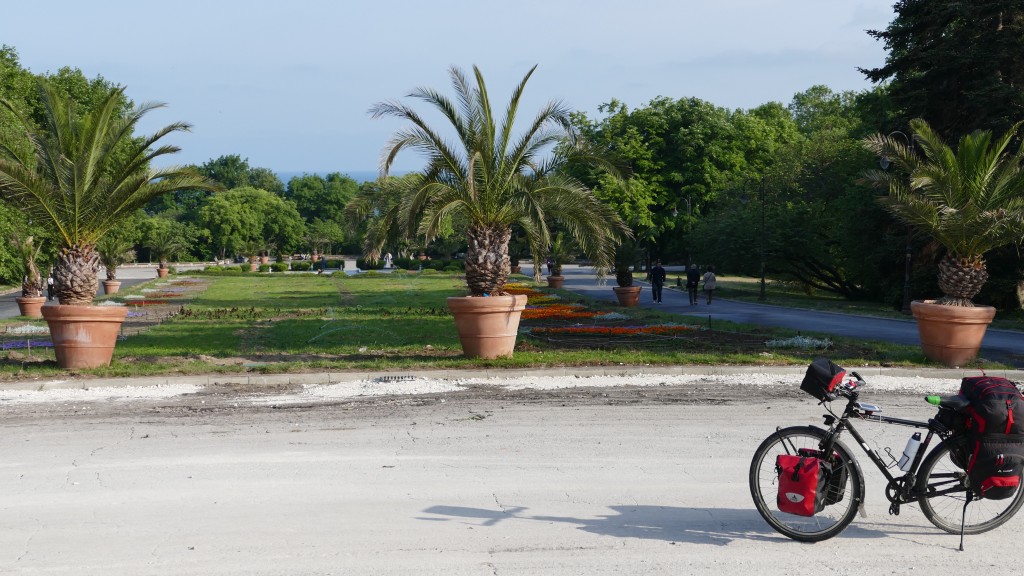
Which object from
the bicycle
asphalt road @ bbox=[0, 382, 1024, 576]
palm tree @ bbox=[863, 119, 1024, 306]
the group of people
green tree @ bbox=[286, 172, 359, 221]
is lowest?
asphalt road @ bbox=[0, 382, 1024, 576]

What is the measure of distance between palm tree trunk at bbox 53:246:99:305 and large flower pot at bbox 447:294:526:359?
573cm

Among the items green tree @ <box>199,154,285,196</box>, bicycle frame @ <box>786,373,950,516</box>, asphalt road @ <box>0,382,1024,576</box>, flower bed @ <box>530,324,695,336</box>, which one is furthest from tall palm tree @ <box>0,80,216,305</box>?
green tree @ <box>199,154,285,196</box>

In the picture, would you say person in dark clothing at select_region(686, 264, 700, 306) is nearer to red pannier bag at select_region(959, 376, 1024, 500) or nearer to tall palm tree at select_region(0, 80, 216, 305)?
tall palm tree at select_region(0, 80, 216, 305)

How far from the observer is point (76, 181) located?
13648mm

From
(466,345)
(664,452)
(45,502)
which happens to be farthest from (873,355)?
(45,502)

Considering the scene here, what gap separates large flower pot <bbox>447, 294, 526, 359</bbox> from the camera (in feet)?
48.0

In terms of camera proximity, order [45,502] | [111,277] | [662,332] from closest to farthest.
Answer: [45,502] → [662,332] → [111,277]

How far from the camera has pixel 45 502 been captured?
21.2 ft

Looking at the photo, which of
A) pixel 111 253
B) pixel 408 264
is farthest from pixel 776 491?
pixel 408 264

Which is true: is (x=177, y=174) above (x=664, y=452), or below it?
above

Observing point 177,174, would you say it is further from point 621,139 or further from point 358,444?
point 621,139

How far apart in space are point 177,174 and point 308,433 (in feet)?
25.0

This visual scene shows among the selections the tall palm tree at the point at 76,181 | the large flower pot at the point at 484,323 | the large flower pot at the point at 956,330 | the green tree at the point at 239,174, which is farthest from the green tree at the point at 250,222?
the large flower pot at the point at 956,330

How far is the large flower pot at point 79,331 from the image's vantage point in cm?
1341
